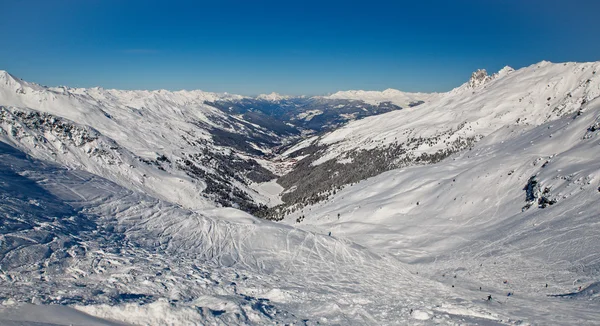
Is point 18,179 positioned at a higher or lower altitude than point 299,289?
higher

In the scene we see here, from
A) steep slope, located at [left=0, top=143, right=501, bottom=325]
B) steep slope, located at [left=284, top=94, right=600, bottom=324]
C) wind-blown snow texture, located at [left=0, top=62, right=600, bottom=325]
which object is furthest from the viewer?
steep slope, located at [left=284, top=94, right=600, bottom=324]

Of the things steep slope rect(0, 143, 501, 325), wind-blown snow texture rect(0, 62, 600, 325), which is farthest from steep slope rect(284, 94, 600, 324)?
steep slope rect(0, 143, 501, 325)

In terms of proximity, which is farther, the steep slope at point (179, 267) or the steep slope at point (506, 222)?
the steep slope at point (506, 222)

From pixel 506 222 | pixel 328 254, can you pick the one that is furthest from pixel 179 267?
pixel 506 222

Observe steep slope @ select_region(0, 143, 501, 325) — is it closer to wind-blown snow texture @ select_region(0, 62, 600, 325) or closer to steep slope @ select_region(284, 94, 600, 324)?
wind-blown snow texture @ select_region(0, 62, 600, 325)

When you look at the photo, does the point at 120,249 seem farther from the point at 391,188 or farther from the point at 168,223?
the point at 391,188

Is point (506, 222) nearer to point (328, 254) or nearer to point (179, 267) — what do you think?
point (328, 254)

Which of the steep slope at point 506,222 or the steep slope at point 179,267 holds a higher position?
the steep slope at point 506,222

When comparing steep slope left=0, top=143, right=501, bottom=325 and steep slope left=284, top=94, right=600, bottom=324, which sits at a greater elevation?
steep slope left=284, top=94, right=600, bottom=324

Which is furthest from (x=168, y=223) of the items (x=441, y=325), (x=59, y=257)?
(x=441, y=325)

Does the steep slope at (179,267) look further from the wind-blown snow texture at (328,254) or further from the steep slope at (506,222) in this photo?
the steep slope at (506,222)

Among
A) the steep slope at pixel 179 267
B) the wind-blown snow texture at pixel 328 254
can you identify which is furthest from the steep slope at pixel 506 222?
the steep slope at pixel 179 267
